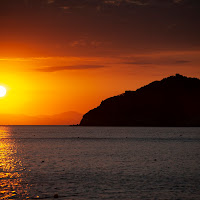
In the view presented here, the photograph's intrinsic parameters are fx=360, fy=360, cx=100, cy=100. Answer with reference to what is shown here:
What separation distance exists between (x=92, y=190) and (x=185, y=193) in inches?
411

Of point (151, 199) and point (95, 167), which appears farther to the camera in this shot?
point (95, 167)

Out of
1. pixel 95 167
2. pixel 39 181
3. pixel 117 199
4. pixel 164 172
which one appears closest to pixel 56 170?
pixel 95 167

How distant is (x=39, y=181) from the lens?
4769cm

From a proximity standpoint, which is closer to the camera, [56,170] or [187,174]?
[187,174]

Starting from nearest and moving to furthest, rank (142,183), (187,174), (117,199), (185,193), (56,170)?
1. (117,199)
2. (185,193)
3. (142,183)
4. (187,174)
5. (56,170)

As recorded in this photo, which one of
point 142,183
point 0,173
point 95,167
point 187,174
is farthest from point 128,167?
point 0,173

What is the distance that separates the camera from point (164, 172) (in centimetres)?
5675

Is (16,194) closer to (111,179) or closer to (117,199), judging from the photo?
(117,199)

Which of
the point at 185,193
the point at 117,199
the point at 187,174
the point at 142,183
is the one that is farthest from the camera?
the point at 187,174

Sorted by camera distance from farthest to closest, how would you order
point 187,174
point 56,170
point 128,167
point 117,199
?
1. point 128,167
2. point 56,170
3. point 187,174
4. point 117,199

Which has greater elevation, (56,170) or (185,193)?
(56,170)

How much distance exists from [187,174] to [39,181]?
866 inches

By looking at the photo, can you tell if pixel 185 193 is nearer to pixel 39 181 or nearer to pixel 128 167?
pixel 39 181

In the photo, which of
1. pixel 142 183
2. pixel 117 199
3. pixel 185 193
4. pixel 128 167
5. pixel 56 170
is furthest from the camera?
pixel 128 167
